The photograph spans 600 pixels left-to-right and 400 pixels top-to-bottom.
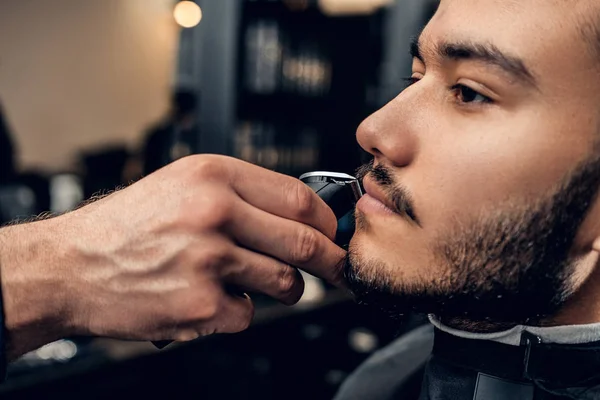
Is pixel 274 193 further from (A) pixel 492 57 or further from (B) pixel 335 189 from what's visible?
(A) pixel 492 57

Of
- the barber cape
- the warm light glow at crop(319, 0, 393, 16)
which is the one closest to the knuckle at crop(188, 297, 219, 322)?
the barber cape

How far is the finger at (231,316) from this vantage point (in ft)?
3.78

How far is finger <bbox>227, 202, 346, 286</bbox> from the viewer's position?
3.69 ft

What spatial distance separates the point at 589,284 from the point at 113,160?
8.11 feet

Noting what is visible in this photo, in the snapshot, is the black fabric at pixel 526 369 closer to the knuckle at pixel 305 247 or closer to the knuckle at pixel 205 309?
the knuckle at pixel 305 247

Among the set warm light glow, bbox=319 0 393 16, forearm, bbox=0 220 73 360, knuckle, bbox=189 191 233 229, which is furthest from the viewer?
warm light glow, bbox=319 0 393 16

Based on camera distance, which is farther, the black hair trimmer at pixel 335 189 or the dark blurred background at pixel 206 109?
the dark blurred background at pixel 206 109

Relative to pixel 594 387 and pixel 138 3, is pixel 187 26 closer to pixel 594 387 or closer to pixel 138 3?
pixel 138 3

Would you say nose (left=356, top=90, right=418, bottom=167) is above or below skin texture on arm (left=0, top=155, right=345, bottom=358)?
above

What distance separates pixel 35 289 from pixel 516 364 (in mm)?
868

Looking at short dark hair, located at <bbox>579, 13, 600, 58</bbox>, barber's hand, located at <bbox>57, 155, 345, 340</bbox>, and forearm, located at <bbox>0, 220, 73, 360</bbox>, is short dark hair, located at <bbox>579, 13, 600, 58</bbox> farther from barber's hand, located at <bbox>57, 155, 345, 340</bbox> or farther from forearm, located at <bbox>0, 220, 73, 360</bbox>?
forearm, located at <bbox>0, 220, 73, 360</bbox>

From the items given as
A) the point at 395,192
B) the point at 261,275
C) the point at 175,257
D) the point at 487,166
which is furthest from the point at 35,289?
the point at 487,166

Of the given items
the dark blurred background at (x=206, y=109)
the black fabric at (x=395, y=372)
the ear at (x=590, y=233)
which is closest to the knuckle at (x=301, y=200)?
the ear at (x=590, y=233)

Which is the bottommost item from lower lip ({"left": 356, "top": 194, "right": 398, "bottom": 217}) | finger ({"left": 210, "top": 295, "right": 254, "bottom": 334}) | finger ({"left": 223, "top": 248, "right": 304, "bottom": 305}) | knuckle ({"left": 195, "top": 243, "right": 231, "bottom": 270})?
finger ({"left": 210, "top": 295, "right": 254, "bottom": 334})
